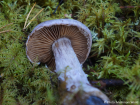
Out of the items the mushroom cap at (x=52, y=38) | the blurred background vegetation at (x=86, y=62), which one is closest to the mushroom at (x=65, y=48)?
the mushroom cap at (x=52, y=38)

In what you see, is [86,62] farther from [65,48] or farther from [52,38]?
[52,38]

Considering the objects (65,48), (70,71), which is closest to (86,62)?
(65,48)

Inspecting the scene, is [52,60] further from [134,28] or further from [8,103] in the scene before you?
[134,28]

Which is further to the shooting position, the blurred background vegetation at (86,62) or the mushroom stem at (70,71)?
the blurred background vegetation at (86,62)

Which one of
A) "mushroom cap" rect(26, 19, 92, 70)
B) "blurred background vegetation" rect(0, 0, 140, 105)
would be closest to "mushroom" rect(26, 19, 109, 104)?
"mushroom cap" rect(26, 19, 92, 70)

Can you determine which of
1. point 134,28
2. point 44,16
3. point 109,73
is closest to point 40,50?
point 44,16

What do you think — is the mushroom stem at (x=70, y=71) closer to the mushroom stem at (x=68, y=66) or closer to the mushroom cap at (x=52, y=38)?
the mushroom stem at (x=68, y=66)
